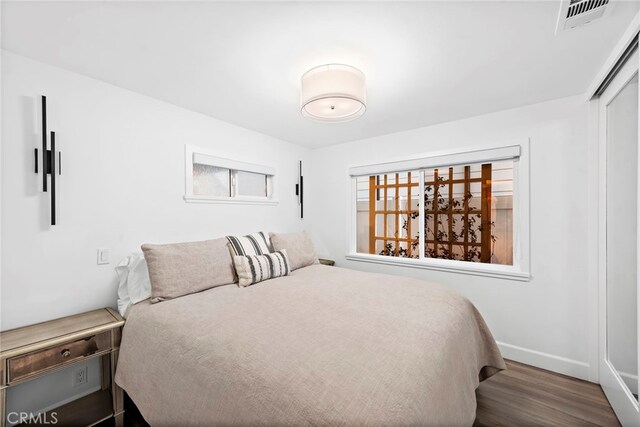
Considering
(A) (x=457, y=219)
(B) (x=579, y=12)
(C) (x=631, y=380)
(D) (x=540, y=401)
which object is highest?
(B) (x=579, y=12)

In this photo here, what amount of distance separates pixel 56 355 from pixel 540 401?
10.3 feet

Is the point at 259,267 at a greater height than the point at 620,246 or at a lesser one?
lesser

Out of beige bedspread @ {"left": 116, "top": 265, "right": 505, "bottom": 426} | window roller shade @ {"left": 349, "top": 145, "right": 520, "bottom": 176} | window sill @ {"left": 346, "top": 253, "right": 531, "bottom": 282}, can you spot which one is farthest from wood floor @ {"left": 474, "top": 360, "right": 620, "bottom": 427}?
window roller shade @ {"left": 349, "top": 145, "right": 520, "bottom": 176}

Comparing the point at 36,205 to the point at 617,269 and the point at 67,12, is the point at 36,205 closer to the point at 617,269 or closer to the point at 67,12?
the point at 67,12

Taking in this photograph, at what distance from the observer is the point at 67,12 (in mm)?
1370

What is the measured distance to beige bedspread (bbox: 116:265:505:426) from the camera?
993 millimetres

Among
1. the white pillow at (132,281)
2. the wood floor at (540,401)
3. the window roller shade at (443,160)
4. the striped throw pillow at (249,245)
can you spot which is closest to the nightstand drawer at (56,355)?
the white pillow at (132,281)

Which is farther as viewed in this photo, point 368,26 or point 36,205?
point 36,205

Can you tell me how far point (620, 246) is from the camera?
1842mm

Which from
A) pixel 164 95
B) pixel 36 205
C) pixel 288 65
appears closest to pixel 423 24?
pixel 288 65

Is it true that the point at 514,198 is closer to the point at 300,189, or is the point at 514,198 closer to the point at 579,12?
the point at 579,12

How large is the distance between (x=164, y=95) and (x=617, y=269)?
3606 millimetres

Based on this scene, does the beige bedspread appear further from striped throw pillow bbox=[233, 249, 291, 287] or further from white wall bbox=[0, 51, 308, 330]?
white wall bbox=[0, 51, 308, 330]

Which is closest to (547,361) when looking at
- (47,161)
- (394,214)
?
(394,214)
